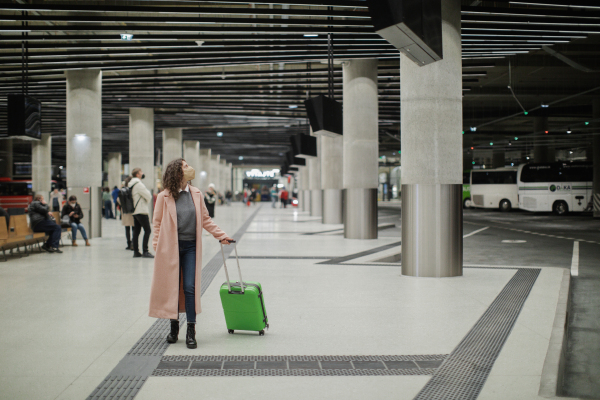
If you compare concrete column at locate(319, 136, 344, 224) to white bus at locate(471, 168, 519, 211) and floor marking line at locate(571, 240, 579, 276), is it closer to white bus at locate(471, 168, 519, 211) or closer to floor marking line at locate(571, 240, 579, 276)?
floor marking line at locate(571, 240, 579, 276)

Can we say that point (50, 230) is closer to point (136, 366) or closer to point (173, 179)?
point (173, 179)

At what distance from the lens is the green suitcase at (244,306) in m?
4.96

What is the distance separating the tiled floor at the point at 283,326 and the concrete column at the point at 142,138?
16916mm

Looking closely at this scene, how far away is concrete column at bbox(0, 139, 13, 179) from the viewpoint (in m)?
43.4

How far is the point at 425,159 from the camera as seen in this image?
8484mm

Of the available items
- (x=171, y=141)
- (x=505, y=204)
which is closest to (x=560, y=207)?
(x=505, y=204)

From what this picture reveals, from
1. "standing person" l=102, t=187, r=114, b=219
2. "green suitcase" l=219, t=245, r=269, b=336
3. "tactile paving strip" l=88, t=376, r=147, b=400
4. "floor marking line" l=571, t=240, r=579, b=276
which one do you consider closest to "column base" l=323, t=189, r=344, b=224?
"floor marking line" l=571, t=240, r=579, b=276

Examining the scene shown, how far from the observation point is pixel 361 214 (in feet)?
53.4

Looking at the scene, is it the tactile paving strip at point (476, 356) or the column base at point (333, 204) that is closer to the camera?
the tactile paving strip at point (476, 356)

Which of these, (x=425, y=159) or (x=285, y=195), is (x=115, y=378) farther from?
(x=285, y=195)

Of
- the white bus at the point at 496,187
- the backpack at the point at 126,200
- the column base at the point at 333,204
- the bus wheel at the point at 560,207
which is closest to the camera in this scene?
the backpack at the point at 126,200

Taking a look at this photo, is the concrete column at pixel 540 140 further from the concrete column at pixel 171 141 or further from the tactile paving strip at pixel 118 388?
the tactile paving strip at pixel 118 388

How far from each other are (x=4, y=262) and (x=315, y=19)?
342 inches

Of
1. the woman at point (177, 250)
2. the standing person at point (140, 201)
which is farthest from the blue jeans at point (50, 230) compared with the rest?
the woman at point (177, 250)
